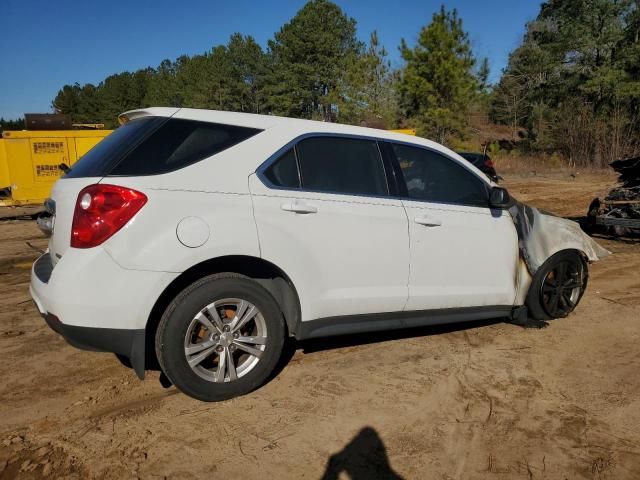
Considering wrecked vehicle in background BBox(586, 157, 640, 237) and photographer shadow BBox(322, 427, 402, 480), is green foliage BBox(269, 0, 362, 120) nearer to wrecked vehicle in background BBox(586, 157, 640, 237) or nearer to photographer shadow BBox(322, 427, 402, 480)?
wrecked vehicle in background BBox(586, 157, 640, 237)

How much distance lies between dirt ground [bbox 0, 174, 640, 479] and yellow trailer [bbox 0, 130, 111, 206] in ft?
32.2

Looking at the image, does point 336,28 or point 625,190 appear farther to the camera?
point 336,28

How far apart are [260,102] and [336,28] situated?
10.8 metres

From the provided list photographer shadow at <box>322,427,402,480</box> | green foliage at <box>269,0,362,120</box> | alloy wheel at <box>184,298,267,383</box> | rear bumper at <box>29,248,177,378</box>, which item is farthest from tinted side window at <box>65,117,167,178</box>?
green foliage at <box>269,0,362,120</box>

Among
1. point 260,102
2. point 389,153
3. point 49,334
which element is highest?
point 260,102

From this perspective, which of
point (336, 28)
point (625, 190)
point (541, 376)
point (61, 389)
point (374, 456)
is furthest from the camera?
point (336, 28)

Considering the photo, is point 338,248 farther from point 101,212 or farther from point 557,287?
point 557,287

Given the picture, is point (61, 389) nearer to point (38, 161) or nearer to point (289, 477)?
point (289, 477)

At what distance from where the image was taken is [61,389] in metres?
3.37

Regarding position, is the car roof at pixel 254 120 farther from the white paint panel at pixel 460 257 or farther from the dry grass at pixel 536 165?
the dry grass at pixel 536 165

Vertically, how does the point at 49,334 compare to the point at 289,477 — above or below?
above

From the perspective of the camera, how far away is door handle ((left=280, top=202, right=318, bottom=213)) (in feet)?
10.4

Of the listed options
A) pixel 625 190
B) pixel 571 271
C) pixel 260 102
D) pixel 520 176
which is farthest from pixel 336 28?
pixel 571 271

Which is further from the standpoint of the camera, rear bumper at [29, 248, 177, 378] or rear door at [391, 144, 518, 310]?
rear door at [391, 144, 518, 310]
